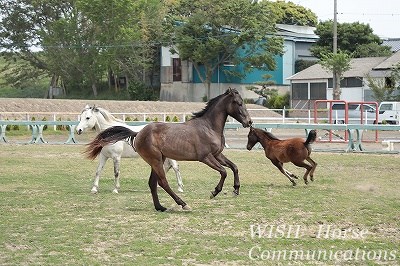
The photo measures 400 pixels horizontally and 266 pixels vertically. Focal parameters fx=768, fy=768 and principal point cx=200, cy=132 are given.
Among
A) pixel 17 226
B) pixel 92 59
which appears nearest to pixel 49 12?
pixel 92 59

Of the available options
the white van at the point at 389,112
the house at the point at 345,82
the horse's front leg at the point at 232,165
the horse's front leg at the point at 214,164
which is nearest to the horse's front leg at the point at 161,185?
the horse's front leg at the point at 214,164

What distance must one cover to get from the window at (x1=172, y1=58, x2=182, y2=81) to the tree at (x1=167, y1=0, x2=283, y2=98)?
8.40ft

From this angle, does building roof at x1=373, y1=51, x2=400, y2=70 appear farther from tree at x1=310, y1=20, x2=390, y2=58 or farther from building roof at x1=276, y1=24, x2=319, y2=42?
building roof at x1=276, y1=24, x2=319, y2=42

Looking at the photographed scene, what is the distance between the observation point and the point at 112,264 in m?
8.05

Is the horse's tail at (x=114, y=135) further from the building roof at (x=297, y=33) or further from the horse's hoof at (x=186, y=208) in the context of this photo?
the building roof at (x=297, y=33)

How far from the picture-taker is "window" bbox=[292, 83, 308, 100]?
186 ft

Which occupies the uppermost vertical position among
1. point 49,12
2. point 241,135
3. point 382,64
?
point 49,12

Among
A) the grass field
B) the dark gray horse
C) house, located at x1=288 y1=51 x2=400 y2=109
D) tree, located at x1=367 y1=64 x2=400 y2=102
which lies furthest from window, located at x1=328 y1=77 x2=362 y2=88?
the dark gray horse

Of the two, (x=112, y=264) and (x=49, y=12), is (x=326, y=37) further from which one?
(x=112, y=264)

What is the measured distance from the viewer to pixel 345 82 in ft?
180

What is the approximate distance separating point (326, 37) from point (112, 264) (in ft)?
186

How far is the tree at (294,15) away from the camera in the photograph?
274 ft

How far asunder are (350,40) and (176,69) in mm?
14697

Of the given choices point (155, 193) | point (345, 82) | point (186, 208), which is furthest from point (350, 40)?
point (186, 208)
